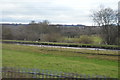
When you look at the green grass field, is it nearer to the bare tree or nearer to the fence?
the fence

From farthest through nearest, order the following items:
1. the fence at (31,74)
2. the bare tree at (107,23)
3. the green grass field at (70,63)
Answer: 1. the bare tree at (107,23)
2. the green grass field at (70,63)
3. the fence at (31,74)

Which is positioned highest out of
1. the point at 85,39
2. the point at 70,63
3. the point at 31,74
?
the point at 85,39

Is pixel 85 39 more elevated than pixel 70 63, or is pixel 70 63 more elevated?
pixel 85 39

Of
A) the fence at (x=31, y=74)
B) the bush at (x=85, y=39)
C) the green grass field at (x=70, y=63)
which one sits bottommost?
the green grass field at (x=70, y=63)

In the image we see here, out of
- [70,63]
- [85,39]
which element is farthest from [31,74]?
[85,39]

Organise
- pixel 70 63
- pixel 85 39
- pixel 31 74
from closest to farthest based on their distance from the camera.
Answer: pixel 31 74 < pixel 70 63 < pixel 85 39

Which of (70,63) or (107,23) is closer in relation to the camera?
(70,63)

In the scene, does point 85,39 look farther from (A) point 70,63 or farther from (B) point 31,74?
(B) point 31,74

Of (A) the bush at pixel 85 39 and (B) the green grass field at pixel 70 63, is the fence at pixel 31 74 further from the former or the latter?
(A) the bush at pixel 85 39

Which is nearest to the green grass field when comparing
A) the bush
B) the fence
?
the fence

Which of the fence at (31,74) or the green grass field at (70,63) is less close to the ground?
the fence at (31,74)

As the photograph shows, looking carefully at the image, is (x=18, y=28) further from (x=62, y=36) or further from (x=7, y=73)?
(x=7, y=73)

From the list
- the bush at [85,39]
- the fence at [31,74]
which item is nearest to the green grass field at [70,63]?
the fence at [31,74]

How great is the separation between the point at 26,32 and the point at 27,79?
149ft
